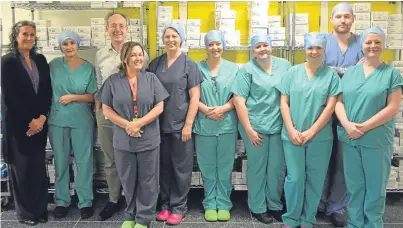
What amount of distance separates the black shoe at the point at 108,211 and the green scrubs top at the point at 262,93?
3.95 feet

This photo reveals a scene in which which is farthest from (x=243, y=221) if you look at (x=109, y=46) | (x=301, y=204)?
(x=109, y=46)

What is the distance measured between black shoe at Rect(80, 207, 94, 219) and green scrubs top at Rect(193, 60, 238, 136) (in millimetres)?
1003

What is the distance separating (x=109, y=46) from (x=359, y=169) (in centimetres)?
189

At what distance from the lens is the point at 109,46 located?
2902mm

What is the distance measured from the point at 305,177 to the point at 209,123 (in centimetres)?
74

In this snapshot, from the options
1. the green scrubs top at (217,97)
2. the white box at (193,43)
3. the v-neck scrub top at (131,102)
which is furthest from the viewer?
the white box at (193,43)

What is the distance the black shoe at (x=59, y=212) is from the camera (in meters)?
2.91

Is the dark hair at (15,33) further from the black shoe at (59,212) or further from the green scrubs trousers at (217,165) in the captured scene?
the green scrubs trousers at (217,165)

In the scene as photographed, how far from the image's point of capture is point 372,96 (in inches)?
89.4

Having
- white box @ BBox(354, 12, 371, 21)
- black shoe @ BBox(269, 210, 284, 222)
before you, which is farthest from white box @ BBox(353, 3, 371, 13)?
black shoe @ BBox(269, 210, 284, 222)

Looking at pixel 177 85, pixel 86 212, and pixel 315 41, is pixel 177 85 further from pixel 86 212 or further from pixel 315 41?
pixel 86 212

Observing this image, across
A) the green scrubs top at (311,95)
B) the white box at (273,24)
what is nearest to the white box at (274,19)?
the white box at (273,24)

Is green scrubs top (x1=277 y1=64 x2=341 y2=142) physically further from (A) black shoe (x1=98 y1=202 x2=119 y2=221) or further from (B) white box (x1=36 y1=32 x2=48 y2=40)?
(B) white box (x1=36 y1=32 x2=48 y2=40)

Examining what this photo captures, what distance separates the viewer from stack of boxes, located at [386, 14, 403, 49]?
3090 mm
